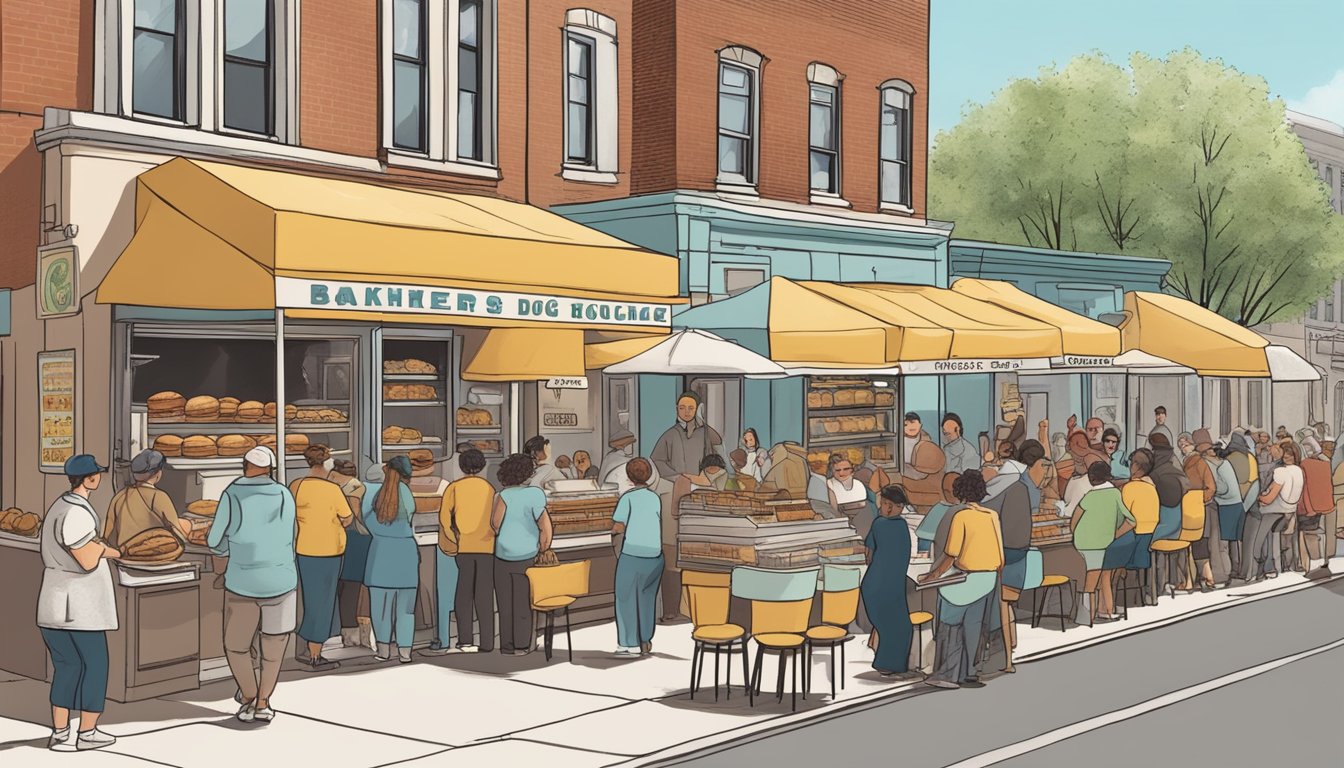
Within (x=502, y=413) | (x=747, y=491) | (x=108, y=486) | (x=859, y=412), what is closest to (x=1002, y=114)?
(x=859, y=412)

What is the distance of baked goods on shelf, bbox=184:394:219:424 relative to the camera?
603 inches

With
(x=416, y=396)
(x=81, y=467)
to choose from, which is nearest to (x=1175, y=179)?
(x=416, y=396)

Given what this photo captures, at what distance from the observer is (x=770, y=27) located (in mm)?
22859

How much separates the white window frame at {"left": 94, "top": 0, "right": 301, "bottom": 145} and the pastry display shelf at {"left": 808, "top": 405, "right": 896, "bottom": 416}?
970 centimetres

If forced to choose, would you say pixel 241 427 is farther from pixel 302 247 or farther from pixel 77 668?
pixel 77 668

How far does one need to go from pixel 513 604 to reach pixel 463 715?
250cm

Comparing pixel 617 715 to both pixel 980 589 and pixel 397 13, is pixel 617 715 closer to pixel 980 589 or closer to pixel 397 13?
pixel 980 589

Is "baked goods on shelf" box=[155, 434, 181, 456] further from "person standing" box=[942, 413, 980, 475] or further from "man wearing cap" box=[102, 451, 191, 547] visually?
"person standing" box=[942, 413, 980, 475]

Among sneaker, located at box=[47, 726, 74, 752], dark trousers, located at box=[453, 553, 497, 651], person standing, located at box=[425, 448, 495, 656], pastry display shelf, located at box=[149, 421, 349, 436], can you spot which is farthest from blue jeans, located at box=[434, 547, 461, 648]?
sneaker, located at box=[47, 726, 74, 752]

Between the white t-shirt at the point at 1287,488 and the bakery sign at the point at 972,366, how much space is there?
342 centimetres

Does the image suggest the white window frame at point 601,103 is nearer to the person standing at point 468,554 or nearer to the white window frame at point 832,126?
the white window frame at point 832,126

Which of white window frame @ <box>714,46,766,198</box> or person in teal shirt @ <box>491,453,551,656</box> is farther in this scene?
white window frame @ <box>714,46,766,198</box>

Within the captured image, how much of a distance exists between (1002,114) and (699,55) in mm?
25026

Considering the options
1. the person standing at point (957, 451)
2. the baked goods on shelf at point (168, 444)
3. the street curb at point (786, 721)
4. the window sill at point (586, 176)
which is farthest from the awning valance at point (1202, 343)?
the baked goods on shelf at point (168, 444)
